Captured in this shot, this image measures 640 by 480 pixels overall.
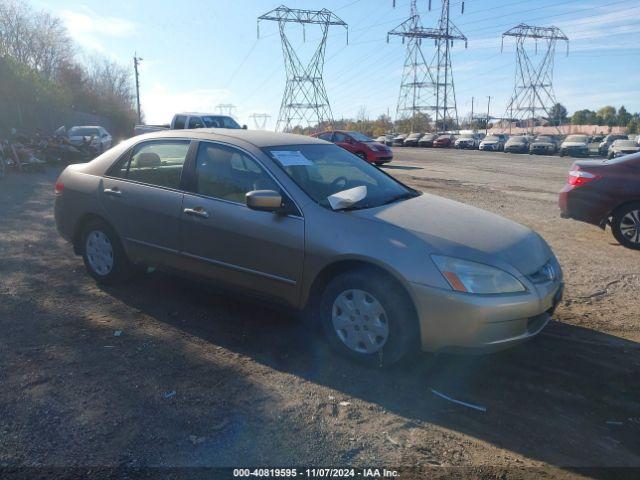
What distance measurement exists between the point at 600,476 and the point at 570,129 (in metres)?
86.9

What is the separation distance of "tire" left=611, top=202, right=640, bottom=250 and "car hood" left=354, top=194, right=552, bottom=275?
4.07 m

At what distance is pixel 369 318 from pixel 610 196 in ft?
17.9

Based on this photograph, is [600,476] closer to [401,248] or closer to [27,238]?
[401,248]

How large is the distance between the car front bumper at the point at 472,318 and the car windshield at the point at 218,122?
1468 centimetres

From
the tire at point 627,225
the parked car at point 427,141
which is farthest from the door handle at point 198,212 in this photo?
the parked car at point 427,141

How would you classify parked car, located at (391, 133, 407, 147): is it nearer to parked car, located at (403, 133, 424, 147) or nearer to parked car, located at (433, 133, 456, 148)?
parked car, located at (403, 133, 424, 147)

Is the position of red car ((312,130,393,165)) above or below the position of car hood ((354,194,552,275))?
above

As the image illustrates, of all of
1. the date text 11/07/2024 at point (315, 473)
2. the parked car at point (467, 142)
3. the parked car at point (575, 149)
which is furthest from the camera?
the parked car at point (467, 142)

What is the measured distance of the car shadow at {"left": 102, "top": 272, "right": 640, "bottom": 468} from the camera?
3102mm

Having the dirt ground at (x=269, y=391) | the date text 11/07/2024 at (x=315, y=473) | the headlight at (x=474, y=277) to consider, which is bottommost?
the date text 11/07/2024 at (x=315, y=473)

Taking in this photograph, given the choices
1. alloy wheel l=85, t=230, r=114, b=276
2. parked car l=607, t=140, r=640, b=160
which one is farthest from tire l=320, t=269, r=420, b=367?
parked car l=607, t=140, r=640, b=160

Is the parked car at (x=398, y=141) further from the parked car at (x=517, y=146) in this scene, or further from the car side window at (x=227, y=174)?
the car side window at (x=227, y=174)

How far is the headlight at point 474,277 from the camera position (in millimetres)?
3510

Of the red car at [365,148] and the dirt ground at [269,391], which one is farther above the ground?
the red car at [365,148]
